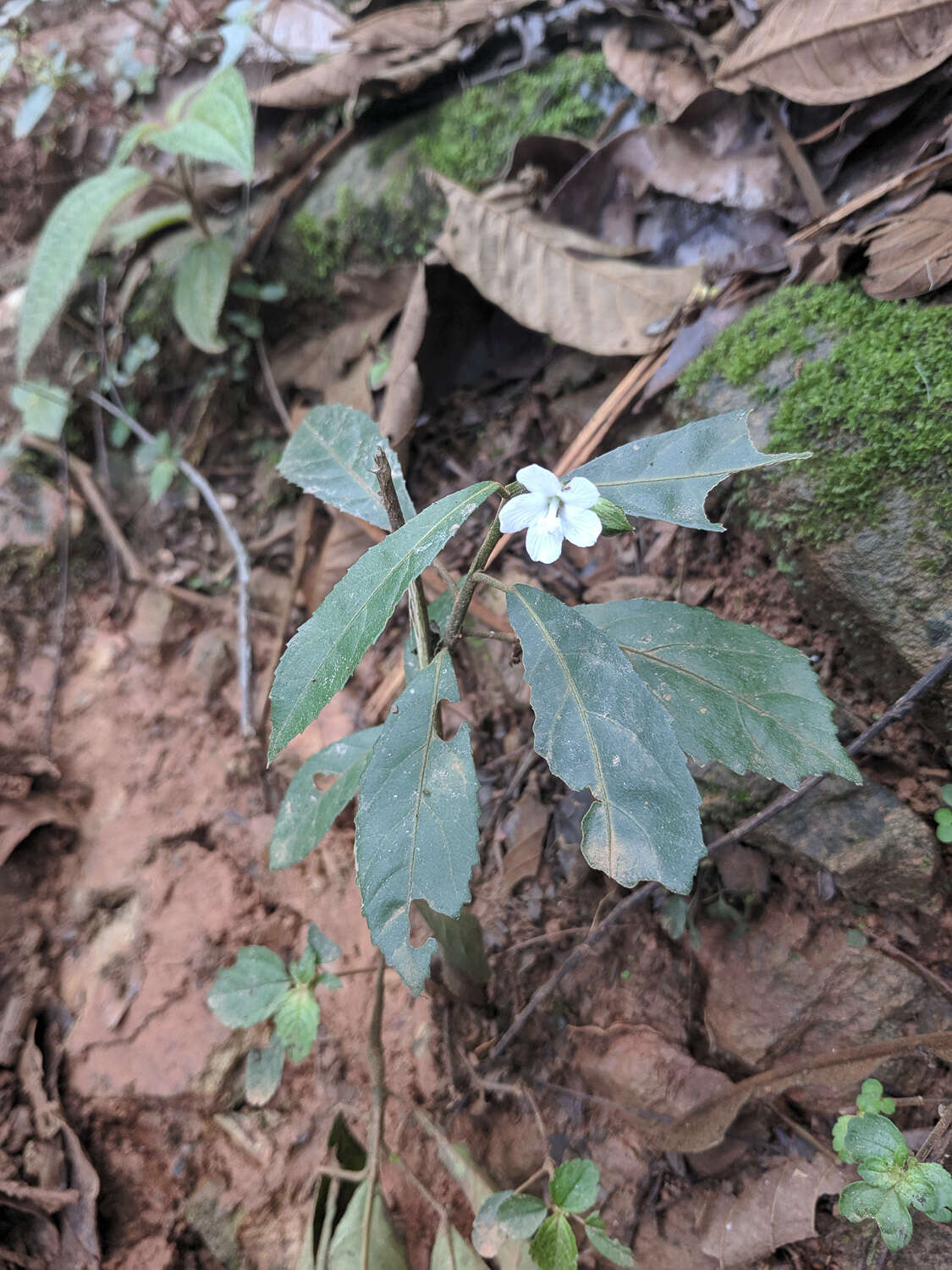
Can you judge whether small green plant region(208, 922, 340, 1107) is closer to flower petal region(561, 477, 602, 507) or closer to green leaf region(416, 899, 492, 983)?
green leaf region(416, 899, 492, 983)

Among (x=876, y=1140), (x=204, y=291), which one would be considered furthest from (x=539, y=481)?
(x=204, y=291)

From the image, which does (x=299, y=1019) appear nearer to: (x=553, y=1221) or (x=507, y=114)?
(x=553, y=1221)

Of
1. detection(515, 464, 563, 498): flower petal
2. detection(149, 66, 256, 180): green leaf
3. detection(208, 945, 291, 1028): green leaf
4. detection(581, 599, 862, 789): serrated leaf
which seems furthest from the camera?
detection(149, 66, 256, 180): green leaf

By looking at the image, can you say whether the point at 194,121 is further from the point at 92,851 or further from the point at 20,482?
the point at 92,851

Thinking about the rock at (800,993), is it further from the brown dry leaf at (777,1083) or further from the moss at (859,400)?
the moss at (859,400)

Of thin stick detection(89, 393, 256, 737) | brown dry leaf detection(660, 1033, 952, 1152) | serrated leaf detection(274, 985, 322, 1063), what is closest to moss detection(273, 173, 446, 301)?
thin stick detection(89, 393, 256, 737)
